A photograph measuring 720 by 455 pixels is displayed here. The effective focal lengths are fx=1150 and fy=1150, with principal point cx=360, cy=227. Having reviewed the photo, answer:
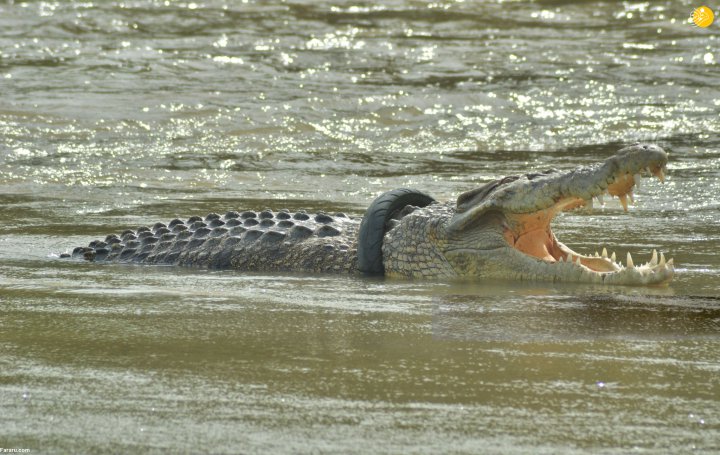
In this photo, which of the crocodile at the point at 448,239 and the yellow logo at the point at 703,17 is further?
the yellow logo at the point at 703,17

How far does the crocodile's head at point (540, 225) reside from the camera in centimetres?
501

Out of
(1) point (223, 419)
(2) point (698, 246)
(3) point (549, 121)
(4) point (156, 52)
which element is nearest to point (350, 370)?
(1) point (223, 419)

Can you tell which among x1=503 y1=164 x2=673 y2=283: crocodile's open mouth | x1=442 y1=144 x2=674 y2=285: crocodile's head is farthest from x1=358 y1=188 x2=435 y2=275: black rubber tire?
x1=503 y1=164 x2=673 y2=283: crocodile's open mouth

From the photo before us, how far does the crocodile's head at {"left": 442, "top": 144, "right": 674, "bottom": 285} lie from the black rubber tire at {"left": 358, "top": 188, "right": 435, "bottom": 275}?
1.16ft

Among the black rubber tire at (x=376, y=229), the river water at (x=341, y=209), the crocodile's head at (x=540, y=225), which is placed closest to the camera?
the river water at (x=341, y=209)

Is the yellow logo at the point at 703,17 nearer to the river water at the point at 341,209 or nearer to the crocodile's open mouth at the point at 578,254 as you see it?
the river water at the point at 341,209

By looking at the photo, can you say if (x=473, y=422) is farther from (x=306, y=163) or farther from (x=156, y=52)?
Result: (x=156, y=52)

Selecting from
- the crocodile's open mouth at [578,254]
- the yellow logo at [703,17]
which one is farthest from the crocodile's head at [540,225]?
the yellow logo at [703,17]

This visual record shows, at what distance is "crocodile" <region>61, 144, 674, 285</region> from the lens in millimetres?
5105

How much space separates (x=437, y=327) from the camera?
4.05 metres

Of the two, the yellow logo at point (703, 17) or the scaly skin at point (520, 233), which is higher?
the yellow logo at point (703, 17)

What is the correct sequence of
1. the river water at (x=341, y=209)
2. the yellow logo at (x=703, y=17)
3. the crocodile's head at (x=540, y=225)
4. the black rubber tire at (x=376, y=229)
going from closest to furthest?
the river water at (x=341, y=209) < the crocodile's head at (x=540, y=225) < the black rubber tire at (x=376, y=229) < the yellow logo at (x=703, y=17)

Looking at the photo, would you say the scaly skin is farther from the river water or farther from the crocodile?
the river water

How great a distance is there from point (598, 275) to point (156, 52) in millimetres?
12096
